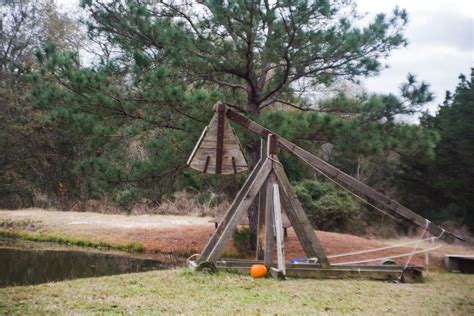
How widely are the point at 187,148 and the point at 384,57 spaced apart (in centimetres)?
402

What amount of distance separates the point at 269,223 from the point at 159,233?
628cm

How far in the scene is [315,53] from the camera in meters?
9.33

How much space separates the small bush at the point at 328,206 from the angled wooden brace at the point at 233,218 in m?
7.47

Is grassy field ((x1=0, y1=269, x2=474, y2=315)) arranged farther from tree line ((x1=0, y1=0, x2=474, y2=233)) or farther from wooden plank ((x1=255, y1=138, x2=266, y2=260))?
tree line ((x1=0, y1=0, x2=474, y2=233))

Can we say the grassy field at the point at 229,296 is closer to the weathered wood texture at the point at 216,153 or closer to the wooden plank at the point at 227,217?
the wooden plank at the point at 227,217

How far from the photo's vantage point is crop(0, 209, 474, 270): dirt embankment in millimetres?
10617

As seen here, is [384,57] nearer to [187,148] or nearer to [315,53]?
[315,53]

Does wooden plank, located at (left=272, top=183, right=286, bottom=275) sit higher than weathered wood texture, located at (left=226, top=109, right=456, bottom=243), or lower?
lower

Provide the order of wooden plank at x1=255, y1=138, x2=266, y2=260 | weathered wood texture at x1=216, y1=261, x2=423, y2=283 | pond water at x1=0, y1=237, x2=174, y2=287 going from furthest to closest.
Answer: pond water at x1=0, y1=237, x2=174, y2=287 < wooden plank at x1=255, y1=138, x2=266, y2=260 < weathered wood texture at x1=216, y1=261, x2=423, y2=283

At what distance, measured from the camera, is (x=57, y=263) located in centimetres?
912

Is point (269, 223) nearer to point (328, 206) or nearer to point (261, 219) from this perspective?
point (261, 219)

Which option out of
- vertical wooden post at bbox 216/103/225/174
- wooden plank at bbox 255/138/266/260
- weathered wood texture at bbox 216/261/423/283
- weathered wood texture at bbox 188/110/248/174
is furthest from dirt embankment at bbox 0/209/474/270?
vertical wooden post at bbox 216/103/225/174

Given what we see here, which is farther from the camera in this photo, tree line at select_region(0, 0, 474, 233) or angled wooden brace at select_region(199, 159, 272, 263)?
tree line at select_region(0, 0, 474, 233)

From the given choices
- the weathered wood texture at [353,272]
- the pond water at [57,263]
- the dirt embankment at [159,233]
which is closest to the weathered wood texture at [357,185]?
the weathered wood texture at [353,272]
